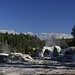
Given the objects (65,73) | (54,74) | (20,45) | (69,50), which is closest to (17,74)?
(54,74)

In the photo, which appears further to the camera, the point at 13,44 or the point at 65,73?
the point at 13,44

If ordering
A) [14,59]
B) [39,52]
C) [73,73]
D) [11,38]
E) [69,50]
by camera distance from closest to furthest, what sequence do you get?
[73,73], [14,59], [69,50], [39,52], [11,38]

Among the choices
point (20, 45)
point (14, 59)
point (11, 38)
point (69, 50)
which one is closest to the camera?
point (14, 59)

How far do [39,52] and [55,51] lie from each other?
3.53 metres

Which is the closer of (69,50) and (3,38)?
(69,50)

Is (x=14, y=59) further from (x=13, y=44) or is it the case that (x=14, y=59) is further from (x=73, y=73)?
(x=13, y=44)

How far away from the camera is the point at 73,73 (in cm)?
851

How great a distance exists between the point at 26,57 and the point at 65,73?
12.0 meters

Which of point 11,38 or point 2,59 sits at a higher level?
point 11,38

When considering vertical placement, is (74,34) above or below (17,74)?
above

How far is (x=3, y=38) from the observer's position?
227 ft

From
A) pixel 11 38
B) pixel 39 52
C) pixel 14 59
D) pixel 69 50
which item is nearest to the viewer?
pixel 14 59

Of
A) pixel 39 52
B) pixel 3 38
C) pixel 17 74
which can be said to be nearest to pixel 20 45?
pixel 3 38

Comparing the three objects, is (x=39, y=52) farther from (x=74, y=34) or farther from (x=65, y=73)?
(x=65, y=73)
